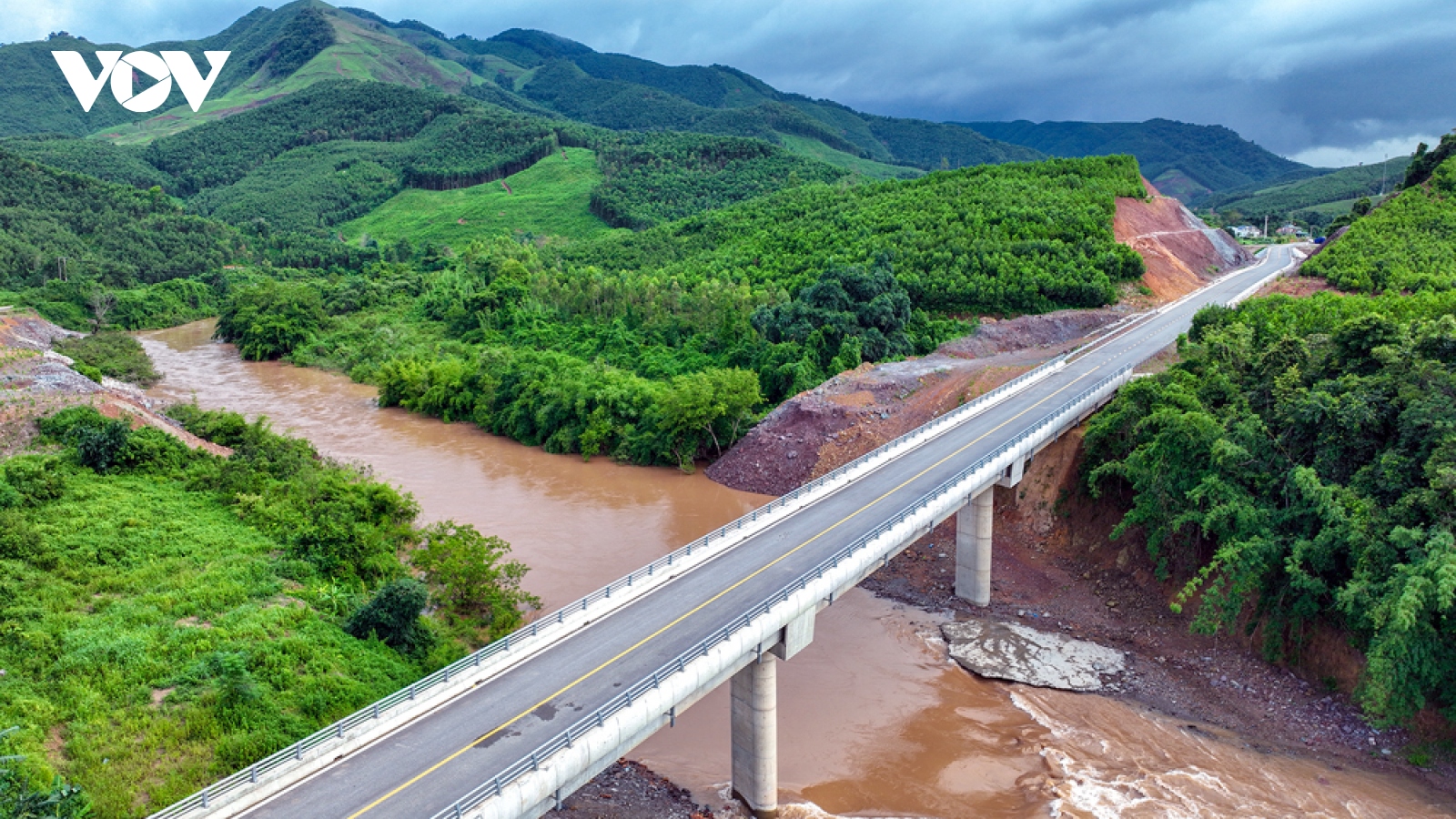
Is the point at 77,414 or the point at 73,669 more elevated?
the point at 77,414

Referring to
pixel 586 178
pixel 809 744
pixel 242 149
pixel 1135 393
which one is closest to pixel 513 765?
pixel 809 744

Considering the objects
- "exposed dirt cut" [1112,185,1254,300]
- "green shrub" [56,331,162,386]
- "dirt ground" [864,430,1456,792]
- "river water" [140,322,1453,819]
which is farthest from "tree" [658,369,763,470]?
"green shrub" [56,331,162,386]

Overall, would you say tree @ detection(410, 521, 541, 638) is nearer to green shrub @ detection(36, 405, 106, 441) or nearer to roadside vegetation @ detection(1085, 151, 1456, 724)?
green shrub @ detection(36, 405, 106, 441)

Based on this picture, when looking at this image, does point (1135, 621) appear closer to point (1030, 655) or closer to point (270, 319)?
point (1030, 655)

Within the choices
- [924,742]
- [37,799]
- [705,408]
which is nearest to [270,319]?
[705,408]

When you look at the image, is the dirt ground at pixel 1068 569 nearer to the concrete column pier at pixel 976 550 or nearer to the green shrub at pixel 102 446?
the concrete column pier at pixel 976 550

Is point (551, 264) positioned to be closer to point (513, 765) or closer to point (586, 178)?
point (586, 178)

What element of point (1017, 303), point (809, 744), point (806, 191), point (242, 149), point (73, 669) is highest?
point (242, 149)
